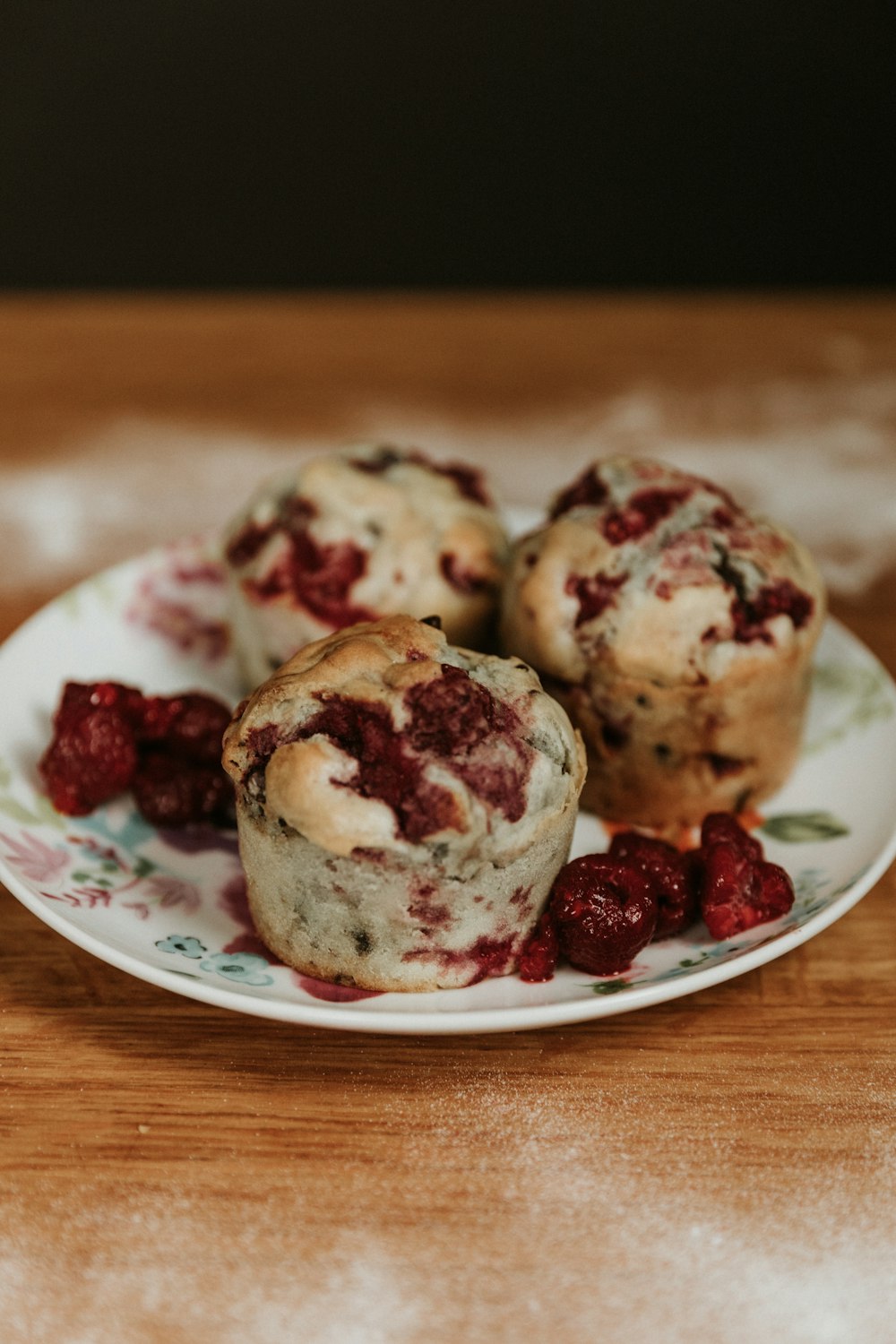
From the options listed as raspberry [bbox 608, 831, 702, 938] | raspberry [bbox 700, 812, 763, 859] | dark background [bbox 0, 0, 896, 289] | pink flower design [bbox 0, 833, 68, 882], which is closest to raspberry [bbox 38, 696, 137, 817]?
pink flower design [bbox 0, 833, 68, 882]

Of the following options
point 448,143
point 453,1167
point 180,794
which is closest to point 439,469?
point 180,794

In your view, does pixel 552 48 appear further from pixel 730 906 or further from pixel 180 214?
pixel 730 906

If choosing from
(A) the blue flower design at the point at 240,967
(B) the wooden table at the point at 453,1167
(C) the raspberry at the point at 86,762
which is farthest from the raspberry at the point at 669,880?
(C) the raspberry at the point at 86,762

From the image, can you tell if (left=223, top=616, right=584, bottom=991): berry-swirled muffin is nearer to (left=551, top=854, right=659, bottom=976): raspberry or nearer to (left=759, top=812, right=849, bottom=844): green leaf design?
(left=551, top=854, right=659, bottom=976): raspberry

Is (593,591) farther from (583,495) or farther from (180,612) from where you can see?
(180,612)

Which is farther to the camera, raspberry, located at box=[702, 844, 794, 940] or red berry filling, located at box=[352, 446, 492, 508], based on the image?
red berry filling, located at box=[352, 446, 492, 508]

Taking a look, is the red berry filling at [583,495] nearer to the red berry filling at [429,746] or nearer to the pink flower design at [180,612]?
the red berry filling at [429,746]

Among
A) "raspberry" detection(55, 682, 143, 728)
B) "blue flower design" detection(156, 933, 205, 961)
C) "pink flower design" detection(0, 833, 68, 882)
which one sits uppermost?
"raspberry" detection(55, 682, 143, 728)
